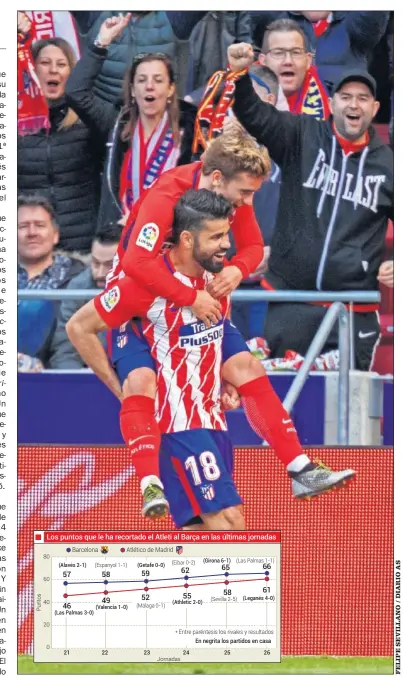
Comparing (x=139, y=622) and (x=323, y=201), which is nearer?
(x=139, y=622)

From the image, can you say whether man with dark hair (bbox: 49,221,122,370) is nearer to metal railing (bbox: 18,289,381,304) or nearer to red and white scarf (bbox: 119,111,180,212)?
metal railing (bbox: 18,289,381,304)

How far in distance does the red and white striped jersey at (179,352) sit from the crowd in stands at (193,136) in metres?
0.25

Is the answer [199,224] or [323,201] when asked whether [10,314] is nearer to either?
[199,224]

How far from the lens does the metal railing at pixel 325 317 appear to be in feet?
18.7

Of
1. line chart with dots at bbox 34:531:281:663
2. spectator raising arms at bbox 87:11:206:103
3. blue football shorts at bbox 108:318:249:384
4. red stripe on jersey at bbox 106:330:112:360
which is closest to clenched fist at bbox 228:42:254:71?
spectator raising arms at bbox 87:11:206:103

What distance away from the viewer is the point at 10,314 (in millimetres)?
5664

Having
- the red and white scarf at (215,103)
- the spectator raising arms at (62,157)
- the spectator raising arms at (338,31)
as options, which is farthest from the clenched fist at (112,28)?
the spectator raising arms at (338,31)

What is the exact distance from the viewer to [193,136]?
572 centimetres

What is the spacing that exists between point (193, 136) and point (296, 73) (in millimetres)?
508

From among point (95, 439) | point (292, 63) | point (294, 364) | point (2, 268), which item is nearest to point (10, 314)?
point (2, 268)

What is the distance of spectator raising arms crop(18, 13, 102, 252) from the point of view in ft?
18.8

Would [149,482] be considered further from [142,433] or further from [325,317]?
[325,317]

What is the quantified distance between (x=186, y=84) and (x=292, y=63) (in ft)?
1.49

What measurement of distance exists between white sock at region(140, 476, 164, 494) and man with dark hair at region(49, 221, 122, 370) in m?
0.55
